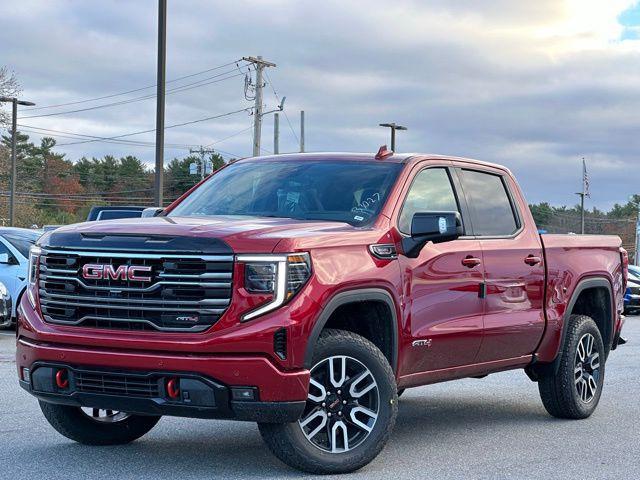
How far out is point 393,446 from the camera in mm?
7398

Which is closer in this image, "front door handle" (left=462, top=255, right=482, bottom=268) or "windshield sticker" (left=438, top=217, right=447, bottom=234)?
"windshield sticker" (left=438, top=217, right=447, bottom=234)

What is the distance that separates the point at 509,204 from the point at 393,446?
2250 millimetres

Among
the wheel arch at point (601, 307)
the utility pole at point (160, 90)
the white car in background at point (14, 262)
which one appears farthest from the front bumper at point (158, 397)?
the utility pole at point (160, 90)

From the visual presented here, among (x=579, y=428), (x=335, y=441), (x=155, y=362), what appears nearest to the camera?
(x=155, y=362)

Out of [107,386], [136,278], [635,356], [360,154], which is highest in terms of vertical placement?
[360,154]

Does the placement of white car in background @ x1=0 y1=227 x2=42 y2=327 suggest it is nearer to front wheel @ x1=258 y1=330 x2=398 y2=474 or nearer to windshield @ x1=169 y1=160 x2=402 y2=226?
windshield @ x1=169 y1=160 x2=402 y2=226

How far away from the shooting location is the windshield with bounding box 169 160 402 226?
23.2 ft

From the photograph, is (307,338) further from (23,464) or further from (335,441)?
(23,464)

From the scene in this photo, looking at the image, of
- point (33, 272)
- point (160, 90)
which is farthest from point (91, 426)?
point (160, 90)

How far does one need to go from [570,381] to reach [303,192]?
113 inches

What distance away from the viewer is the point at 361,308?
21.7ft

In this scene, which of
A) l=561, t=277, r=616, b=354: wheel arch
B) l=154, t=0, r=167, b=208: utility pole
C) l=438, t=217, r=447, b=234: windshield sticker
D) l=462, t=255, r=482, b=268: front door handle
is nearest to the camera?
l=438, t=217, r=447, b=234: windshield sticker

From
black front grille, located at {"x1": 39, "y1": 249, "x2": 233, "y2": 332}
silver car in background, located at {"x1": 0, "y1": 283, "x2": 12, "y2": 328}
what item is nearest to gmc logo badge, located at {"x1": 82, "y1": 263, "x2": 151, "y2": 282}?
black front grille, located at {"x1": 39, "y1": 249, "x2": 233, "y2": 332}

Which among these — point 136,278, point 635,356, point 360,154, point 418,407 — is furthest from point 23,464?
point 635,356
